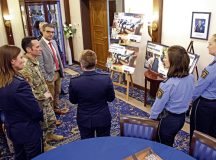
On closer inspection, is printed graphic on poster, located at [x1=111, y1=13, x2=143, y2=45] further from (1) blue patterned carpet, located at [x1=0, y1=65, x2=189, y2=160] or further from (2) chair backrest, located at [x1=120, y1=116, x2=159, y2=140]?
(2) chair backrest, located at [x1=120, y1=116, x2=159, y2=140]

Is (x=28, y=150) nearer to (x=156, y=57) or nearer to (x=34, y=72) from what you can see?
(x=34, y=72)

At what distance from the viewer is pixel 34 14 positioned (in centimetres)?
664

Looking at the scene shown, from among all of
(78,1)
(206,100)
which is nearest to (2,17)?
(78,1)

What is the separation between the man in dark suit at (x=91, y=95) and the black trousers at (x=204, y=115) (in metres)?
1.07

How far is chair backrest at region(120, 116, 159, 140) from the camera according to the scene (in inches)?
87.7

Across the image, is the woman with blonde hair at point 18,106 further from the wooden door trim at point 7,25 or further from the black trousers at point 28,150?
the wooden door trim at point 7,25

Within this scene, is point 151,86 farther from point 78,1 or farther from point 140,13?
point 78,1

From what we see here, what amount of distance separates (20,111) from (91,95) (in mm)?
656

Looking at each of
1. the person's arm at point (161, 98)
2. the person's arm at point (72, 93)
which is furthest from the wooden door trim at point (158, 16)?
the person's arm at point (72, 93)

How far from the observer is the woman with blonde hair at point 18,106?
1923 millimetres

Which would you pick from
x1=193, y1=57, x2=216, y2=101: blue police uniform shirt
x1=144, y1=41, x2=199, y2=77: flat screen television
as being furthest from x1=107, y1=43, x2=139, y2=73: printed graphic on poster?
x1=193, y1=57, x2=216, y2=101: blue police uniform shirt

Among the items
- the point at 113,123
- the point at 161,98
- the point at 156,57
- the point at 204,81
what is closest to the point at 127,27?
the point at 156,57

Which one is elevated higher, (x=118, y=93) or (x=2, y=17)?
(x=2, y=17)

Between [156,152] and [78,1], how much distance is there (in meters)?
5.56
